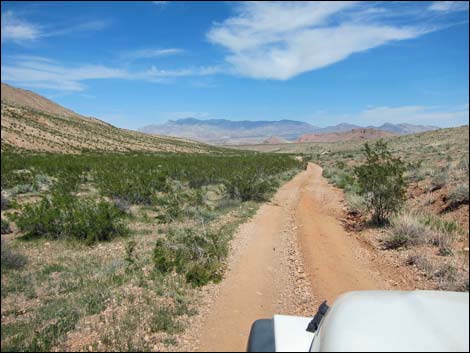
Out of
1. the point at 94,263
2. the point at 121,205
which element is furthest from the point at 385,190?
the point at 121,205

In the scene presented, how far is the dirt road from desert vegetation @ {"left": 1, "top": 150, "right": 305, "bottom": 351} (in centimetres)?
49

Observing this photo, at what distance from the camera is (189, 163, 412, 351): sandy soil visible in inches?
183

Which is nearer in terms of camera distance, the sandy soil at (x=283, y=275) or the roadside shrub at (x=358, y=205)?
the sandy soil at (x=283, y=275)

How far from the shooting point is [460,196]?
10586 millimetres

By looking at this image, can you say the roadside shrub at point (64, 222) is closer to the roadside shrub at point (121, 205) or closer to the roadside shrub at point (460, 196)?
the roadside shrub at point (121, 205)

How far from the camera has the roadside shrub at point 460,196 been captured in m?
10.4

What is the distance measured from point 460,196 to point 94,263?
417 inches

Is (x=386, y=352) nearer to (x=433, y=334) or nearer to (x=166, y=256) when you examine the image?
(x=433, y=334)

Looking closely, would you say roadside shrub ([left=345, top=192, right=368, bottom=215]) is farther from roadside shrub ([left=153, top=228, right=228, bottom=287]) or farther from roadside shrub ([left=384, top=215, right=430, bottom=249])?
roadside shrub ([left=153, top=228, right=228, bottom=287])

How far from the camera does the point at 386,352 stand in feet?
5.20

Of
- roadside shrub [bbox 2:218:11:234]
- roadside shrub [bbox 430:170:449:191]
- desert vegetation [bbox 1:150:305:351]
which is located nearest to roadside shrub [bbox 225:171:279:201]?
desert vegetation [bbox 1:150:305:351]

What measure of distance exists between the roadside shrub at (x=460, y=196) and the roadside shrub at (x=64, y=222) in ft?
33.7

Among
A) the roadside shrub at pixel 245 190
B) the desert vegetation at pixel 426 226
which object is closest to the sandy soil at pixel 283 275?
the desert vegetation at pixel 426 226

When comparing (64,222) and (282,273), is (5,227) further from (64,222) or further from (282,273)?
(282,273)
